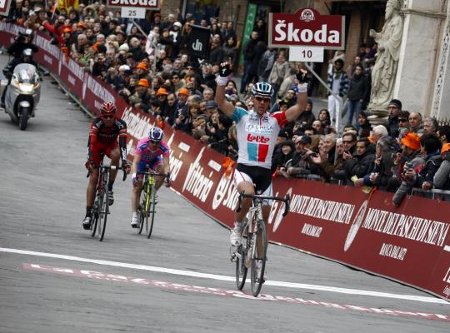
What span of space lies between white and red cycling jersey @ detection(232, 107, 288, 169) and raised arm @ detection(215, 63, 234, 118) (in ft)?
0.58

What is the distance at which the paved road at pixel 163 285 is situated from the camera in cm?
1206

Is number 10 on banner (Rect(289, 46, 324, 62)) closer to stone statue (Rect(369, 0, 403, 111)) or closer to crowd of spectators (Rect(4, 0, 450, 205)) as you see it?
crowd of spectators (Rect(4, 0, 450, 205))

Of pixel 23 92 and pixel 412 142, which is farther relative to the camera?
pixel 23 92

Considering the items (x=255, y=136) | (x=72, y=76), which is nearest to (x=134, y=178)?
(x=255, y=136)

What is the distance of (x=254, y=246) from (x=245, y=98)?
1732 centimetres

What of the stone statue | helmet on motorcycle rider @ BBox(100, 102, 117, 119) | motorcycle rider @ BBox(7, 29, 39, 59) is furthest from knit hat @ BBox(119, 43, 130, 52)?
helmet on motorcycle rider @ BBox(100, 102, 117, 119)

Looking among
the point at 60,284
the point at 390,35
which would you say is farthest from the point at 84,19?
the point at 60,284

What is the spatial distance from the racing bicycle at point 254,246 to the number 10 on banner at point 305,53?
942cm

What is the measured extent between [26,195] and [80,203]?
97 cm

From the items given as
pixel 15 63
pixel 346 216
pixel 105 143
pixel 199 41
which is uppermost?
pixel 199 41

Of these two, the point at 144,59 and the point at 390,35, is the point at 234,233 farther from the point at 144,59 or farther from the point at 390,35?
the point at 144,59

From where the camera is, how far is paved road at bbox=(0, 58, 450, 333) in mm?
12062

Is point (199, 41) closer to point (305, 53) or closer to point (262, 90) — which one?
point (305, 53)

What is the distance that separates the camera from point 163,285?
49.8 feet
